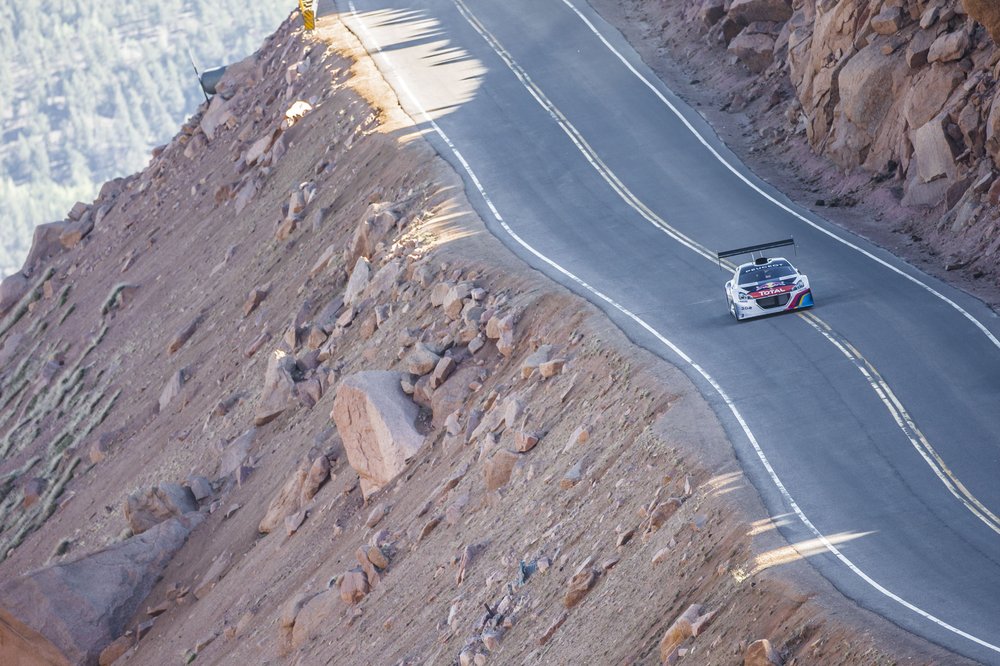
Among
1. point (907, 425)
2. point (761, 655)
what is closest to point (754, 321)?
point (907, 425)

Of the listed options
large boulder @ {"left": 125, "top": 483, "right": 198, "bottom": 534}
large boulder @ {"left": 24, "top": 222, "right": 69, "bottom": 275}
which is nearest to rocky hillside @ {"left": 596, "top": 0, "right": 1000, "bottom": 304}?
large boulder @ {"left": 125, "top": 483, "right": 198, "bottom": 534}

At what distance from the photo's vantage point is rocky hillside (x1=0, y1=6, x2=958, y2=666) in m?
24.0

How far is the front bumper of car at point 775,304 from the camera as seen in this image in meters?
31.6

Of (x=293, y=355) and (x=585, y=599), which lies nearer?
(x=585, y=599)

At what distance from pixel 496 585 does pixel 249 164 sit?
1319 inches

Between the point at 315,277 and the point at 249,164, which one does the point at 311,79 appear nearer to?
the point at 249,164

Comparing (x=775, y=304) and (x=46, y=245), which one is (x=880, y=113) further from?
(x=46, y=245)

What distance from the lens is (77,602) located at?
1512 inches

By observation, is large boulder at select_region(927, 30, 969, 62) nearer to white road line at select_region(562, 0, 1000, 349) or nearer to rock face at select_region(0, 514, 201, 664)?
white road line at select_region(562, 0, 1000, 349)

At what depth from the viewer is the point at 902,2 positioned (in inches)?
1594

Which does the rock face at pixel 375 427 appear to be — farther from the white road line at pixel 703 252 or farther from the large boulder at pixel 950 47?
the large boulder at pixel 950 47

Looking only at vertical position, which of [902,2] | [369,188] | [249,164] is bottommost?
[249,164]

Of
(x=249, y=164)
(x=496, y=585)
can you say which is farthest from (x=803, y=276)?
(x=249, y=164)

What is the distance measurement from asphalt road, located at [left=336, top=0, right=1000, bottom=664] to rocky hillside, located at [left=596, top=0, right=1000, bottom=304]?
4.09 ft
